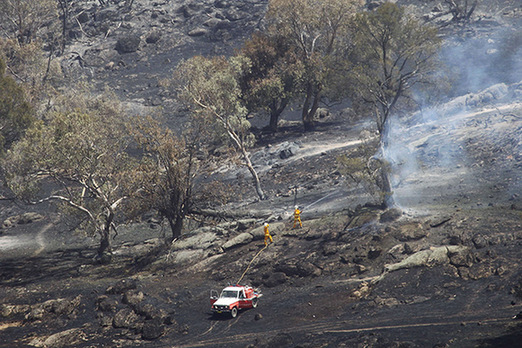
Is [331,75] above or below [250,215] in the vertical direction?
above

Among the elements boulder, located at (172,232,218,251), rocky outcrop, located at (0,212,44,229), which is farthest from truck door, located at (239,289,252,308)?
rocky outcrop, located at (0,212,44,229)

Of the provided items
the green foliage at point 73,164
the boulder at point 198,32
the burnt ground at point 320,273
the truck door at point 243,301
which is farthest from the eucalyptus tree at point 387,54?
the boulder at point 198,32

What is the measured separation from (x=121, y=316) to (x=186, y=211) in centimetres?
1270

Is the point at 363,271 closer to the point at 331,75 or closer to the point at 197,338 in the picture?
the point at 197,338

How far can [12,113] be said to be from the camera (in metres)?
44.6

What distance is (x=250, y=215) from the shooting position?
43.5 metres

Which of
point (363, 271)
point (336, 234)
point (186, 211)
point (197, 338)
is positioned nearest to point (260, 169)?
point (186, 211)

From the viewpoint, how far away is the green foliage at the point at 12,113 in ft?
146

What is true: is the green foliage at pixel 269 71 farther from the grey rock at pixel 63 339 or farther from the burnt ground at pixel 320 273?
the grey rock at pixel 63 339

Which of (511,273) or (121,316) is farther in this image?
(121,316)

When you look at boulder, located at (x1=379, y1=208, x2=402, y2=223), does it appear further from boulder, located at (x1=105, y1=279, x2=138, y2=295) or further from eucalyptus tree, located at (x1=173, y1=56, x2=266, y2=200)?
boulder, located at (x1=105, y1=279, x2=138, y2=295)

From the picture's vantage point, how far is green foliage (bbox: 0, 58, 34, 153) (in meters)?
44.4

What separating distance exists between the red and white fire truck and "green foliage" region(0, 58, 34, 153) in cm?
2630

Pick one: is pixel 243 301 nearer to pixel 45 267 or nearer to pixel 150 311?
pixel 150 311
